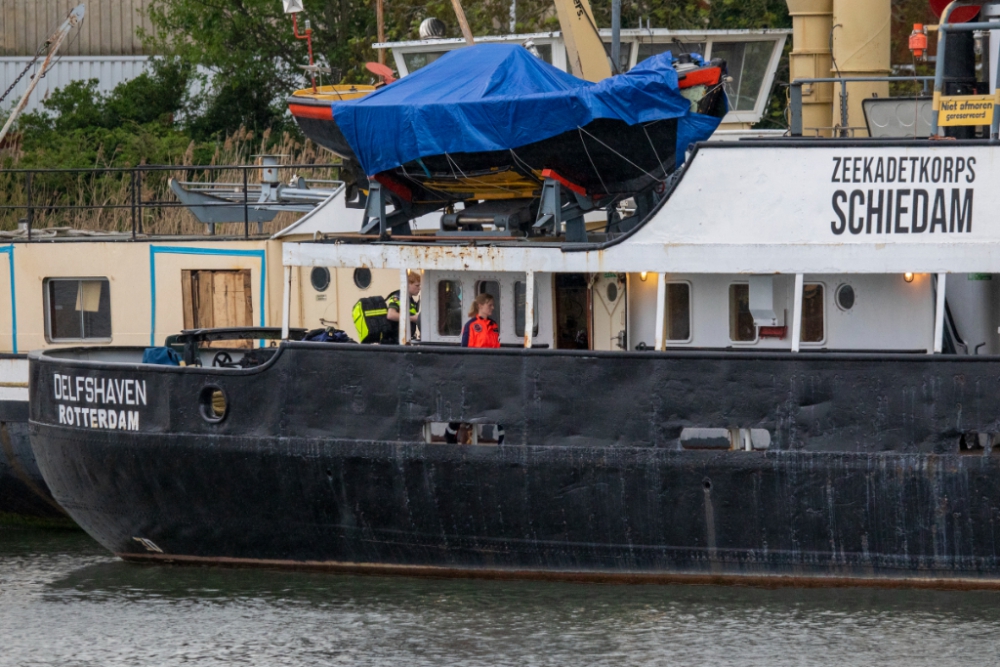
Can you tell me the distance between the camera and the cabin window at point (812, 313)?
12836 millimetres

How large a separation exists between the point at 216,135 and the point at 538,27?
7421mm

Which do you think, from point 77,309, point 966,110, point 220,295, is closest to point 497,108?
point 966,110

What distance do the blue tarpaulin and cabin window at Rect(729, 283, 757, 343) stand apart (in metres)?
1.26

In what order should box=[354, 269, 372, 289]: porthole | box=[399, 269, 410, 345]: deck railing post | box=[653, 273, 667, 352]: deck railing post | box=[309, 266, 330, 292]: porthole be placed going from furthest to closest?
box=[309, 266, 330, 292]: porthole < box=[354, 269, 372, 289]: porthole < box=[399, 269, 410, 345]: deck railing post < box=[653, 273, 667, 352]: deck railing post

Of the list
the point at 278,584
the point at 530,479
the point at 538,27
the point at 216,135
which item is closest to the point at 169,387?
the point at 278,584

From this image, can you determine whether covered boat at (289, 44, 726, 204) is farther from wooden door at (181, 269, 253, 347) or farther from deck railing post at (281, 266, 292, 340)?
wooden door at (181, 269, 253, 347)

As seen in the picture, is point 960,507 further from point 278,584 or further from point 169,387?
point 169,387

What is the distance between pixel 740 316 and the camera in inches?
512

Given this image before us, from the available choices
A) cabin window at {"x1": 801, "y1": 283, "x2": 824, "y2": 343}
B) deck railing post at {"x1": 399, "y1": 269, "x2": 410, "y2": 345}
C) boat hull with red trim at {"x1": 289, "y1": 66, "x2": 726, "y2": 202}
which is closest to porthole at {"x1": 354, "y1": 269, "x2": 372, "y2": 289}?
boat hull with red trim at {"x1": 289, "y1": 66, "x2": 726, "y2": 202}

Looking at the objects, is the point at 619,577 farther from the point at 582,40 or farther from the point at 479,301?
the point at 582,40

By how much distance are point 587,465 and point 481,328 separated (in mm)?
1495

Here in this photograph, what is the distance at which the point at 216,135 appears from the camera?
29016 millimetres

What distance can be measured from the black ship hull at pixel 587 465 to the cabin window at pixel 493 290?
4.13 feet

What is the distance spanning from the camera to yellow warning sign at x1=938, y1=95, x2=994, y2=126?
41.5 ft
